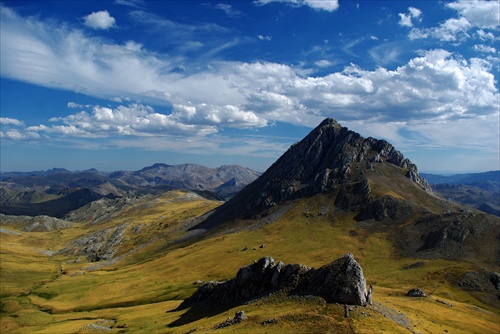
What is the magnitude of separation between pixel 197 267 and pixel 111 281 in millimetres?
42081

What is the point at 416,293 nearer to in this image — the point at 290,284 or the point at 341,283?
the point at 290,284

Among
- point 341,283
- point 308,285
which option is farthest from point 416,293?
point 341,283

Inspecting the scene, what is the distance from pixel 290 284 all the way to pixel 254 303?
8.19m

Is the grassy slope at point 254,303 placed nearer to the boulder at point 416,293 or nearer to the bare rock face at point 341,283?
the boulder at point 416,293

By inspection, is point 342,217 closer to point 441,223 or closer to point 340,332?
point 441,223

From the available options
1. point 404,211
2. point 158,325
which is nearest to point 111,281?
point 158,325

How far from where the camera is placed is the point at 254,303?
Answer: 67000mm

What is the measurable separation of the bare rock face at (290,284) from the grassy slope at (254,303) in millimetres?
2825

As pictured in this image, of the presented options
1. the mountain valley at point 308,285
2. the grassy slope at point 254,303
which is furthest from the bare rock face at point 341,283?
the grassy slope at point 254,303

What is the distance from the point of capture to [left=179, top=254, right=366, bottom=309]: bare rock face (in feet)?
187

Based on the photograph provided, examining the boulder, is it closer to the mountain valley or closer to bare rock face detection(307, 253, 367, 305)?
the mountain valley

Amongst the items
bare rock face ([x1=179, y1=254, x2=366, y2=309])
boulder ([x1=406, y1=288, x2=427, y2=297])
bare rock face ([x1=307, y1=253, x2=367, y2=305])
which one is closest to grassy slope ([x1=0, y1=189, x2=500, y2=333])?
boulder ([x1=406, y1=288, x2=427, y2=297])

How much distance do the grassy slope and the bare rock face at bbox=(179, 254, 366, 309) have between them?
283cm

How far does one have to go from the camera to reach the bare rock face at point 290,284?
5703 cm
